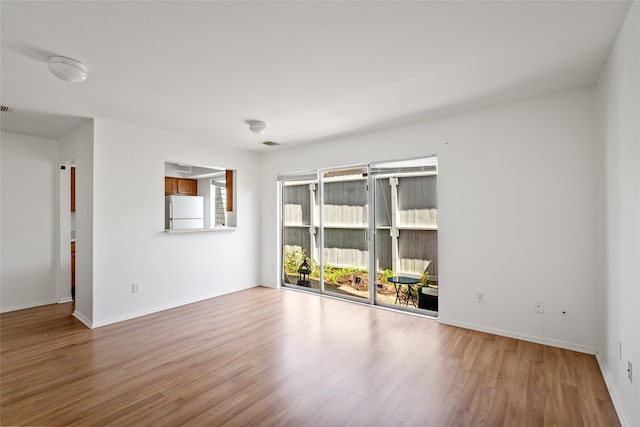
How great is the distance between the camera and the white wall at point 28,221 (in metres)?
4.31

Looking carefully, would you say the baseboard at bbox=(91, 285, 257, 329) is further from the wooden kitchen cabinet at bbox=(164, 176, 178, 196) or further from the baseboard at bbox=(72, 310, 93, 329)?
the wooden kitchen cabinet at bbox=(164, 176, 178, 196)

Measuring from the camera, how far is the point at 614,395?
7.18ft

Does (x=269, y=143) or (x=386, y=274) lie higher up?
(x=269, y=143)

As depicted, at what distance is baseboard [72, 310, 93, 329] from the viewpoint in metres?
3.74

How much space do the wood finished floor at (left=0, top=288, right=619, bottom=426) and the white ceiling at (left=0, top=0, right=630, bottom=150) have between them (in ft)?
8.19

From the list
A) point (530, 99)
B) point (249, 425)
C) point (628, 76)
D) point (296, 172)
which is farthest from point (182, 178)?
point (628, 76)

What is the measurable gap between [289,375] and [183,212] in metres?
3.74

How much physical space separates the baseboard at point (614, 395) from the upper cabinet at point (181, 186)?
6703 mm

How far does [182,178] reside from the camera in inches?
261

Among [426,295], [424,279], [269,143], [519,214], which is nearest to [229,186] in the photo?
[269,143]

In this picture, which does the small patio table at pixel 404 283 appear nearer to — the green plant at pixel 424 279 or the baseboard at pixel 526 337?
the green plant at pixel 424 279

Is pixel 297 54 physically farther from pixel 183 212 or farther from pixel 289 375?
pixel 183 212

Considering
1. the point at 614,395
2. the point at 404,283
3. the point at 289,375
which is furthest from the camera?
the point at 404,283

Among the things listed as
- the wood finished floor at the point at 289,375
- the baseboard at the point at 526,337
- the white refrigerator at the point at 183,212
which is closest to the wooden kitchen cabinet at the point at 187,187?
the white refrigerator at the point at 183,212
